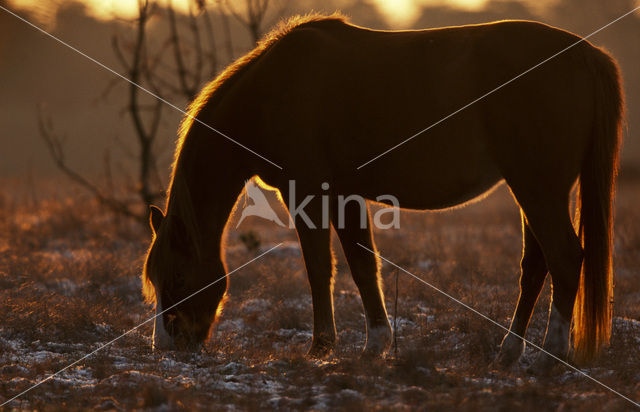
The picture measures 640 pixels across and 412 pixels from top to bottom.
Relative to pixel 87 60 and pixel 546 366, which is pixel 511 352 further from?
pixel 87 60

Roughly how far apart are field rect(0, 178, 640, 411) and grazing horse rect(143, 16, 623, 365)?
355mm

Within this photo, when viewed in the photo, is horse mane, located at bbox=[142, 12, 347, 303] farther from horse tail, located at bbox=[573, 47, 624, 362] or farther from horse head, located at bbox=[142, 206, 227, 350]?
horse tail, located at bbox=[573, 47, 624, 362]

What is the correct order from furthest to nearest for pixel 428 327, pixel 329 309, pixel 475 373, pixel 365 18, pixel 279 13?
pixel 365 18 → pixel 279 13 → pixel 428 327 → pixel 329 309 → pixel 475 373

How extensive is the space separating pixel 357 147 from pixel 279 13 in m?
6.77

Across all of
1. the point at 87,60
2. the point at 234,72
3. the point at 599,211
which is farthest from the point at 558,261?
the point at 87,60

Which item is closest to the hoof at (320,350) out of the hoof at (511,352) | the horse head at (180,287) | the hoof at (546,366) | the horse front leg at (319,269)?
the horse front leg at (319,269)

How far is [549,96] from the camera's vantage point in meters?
4.29

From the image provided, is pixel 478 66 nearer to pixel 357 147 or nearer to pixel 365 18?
pixel 357 147

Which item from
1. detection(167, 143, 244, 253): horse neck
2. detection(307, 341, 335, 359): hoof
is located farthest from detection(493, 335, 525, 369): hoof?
detection(167, 143, 244, 253): horse neck

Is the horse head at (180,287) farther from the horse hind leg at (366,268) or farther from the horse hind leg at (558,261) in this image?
the horse hind leg at (558,261)

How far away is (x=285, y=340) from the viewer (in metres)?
5.62

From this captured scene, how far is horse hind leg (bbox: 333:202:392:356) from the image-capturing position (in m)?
5.01

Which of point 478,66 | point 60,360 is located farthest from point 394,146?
point 60,360

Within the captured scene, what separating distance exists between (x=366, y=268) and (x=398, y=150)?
3.45 ft
